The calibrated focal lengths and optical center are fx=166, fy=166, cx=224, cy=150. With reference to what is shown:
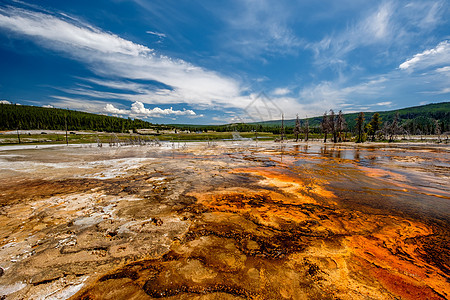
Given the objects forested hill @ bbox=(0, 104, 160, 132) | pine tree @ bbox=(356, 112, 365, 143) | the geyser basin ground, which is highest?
forested hill @ bbox=(0, 104, 160, 132)

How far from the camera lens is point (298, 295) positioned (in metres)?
3.48

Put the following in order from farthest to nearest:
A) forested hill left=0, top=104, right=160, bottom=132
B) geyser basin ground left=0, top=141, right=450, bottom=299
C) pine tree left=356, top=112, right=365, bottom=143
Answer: forested hill left=0, top=104, right=160, bottom=132 → pine tree left=356, top=112, right=365, bottom=143 → geyser basin ground left=0, top=141, right=450, bottom=299

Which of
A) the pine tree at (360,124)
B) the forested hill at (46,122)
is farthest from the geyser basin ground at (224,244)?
the forested hill at (46,122)

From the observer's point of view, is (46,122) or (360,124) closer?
(360,124)

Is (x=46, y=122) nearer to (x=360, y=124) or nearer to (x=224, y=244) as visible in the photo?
(x=224, y=244)

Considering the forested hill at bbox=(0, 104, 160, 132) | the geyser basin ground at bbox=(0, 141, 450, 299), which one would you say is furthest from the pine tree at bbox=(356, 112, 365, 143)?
the forested hill at bbox=(0, 104, 160, 132)

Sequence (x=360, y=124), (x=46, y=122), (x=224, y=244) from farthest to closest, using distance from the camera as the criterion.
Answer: (x=46, y=122) → (x=360, y=124) → (x=224, y=244)

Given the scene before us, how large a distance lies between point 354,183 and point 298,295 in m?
11.9

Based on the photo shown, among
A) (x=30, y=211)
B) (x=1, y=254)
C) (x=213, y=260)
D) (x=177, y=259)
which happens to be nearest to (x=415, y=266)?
(x=213, y=260)

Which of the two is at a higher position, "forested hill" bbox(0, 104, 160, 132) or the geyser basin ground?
"forested hill" bbox(0, 104, 160, 132)

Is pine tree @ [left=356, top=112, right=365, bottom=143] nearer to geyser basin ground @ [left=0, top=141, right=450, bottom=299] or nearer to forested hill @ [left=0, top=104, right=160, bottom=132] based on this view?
geyser basin ground @ [left=0, top=141, right=450, bottom=299]

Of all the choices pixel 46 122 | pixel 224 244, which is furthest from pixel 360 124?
pixel 46 122

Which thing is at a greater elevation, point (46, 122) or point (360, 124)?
point (46, 122)

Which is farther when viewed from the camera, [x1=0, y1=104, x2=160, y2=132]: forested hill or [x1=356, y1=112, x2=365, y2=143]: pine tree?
[x1=0, y1=104, x2=160, y2=132]: forested hill
